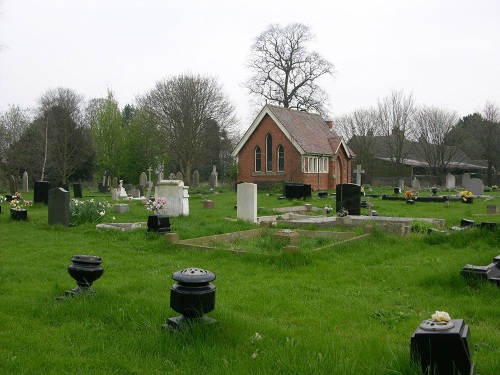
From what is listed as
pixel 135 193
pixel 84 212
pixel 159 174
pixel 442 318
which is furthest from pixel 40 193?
pixel 442 318

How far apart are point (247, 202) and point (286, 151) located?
79.1 feet

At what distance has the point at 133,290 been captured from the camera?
7242 millimetres

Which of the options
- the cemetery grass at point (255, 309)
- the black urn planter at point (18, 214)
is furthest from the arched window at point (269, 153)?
the cemetery grass at point (255, 309)

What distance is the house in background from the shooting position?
3906 centimetres

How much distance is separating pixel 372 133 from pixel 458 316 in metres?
54.5

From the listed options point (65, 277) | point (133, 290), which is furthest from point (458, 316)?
point (65, 277)

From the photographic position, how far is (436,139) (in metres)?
56.7

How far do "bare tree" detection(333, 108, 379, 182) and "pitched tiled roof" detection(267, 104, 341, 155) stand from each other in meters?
12.6

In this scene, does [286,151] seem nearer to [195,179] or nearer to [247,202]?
[195,179]

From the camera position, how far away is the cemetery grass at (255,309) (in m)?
A: 4.32

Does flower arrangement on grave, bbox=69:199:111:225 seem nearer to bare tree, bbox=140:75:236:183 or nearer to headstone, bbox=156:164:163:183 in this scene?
headstone, bbox=156:164:163:183

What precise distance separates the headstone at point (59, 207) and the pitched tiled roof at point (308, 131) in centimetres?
2567

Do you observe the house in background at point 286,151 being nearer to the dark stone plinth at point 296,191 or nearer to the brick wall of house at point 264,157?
the brick wall of house at point 264,157

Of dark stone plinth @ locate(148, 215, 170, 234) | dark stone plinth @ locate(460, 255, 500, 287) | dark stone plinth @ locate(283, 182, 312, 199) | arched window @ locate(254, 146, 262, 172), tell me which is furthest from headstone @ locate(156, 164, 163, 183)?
dark stone plinth @ locate(460, 255, 500, 287)
